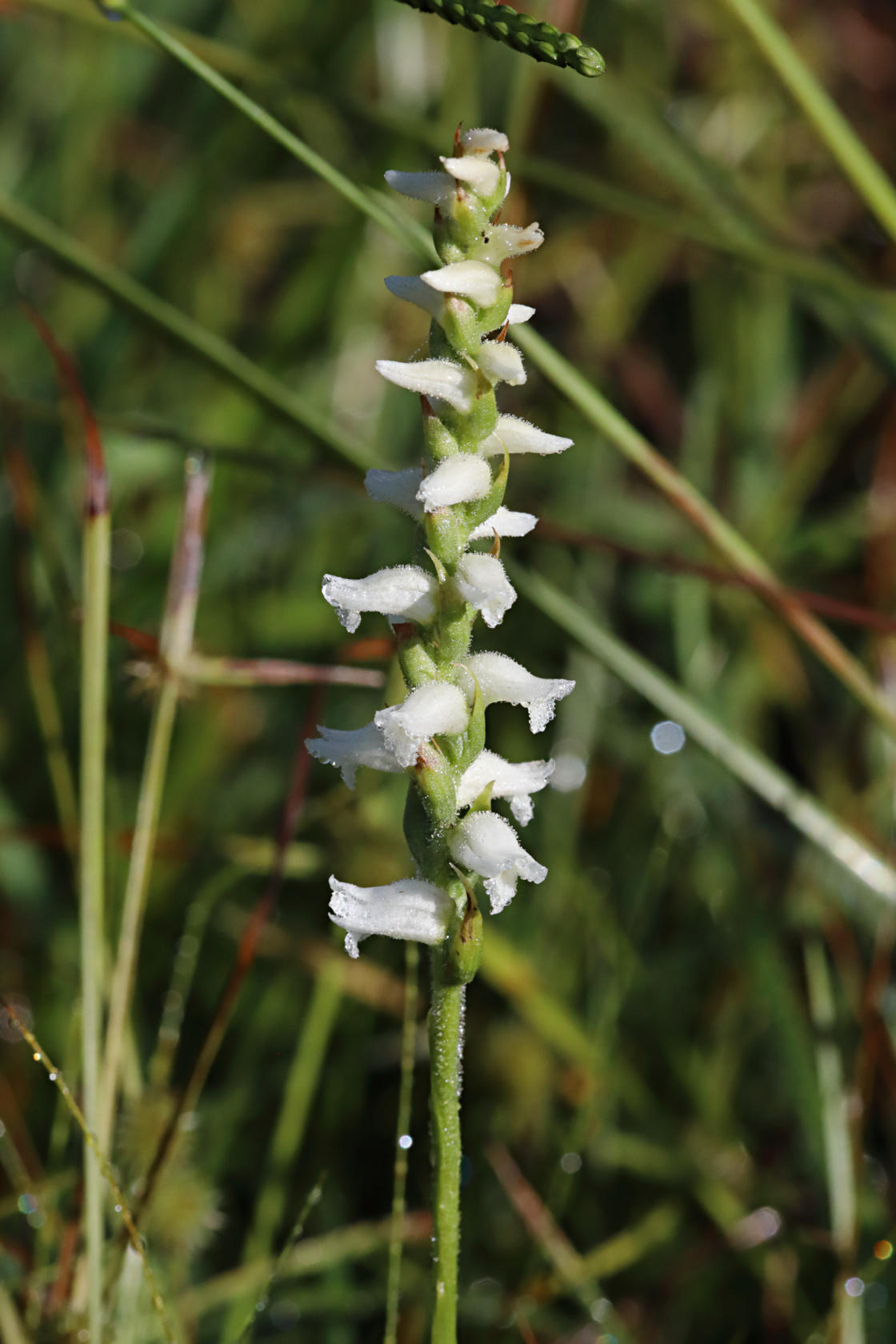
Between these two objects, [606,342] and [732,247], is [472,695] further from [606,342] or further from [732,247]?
[606,342]

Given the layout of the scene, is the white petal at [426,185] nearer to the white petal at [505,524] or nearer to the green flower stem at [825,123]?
the white petal at [505,524]

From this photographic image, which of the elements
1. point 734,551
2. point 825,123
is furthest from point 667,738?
point 825,123

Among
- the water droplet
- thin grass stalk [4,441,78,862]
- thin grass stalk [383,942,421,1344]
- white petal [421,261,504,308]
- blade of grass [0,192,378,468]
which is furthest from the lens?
the water droplet

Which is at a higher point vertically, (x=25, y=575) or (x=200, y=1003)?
(x=25, y=575)

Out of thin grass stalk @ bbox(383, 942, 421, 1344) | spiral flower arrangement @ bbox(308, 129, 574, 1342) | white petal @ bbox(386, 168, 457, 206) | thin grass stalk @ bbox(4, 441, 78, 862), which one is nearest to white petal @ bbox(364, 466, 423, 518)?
spiral flower arrangement @ bbox(308, 129, 574, 1342)

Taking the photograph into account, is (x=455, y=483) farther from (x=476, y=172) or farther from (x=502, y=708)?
(x=502, y=708)

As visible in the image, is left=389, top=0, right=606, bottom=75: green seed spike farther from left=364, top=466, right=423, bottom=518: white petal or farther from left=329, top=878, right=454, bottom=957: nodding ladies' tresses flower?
left=329, top=878, right=454, bottom=957: nodding ladies' tresses flower

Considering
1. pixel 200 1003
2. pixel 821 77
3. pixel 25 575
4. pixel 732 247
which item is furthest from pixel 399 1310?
pixel 821 77
